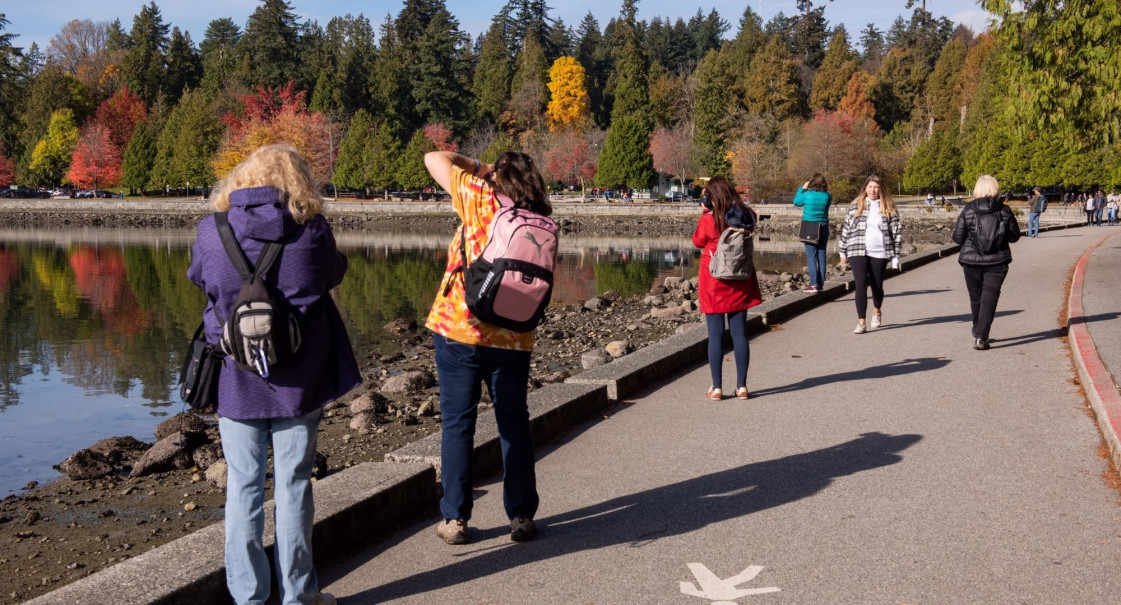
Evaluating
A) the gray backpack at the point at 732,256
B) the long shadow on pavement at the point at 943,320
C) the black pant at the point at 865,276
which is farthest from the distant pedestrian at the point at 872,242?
the gray backpack at the point at 732,256

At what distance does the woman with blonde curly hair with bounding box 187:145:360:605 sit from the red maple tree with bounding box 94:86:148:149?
100500 millimetres

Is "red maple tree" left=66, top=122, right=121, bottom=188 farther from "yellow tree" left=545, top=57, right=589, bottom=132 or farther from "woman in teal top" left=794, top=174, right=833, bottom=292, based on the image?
"woman in teal top" left=794, top=174, right=833, bottom=292

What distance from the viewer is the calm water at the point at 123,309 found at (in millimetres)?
12859

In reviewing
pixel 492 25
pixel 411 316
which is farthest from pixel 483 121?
pixel 411 316

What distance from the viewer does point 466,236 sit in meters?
4.75

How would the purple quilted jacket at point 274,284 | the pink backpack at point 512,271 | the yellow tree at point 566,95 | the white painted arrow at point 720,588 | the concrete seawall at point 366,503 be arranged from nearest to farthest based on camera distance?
1. the purple quilted jacket at point 274,284
2. the concrete seawall at point 366,503
3. the white painted arrow at point 720,588
4. the pink backpack at point 512,271
5. the yellow tree at point 566,95

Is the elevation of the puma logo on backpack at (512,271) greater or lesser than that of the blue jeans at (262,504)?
greater

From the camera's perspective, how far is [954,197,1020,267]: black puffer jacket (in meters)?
10.4

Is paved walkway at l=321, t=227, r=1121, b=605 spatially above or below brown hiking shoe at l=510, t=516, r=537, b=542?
below

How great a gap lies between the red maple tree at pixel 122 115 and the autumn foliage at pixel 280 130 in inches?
507

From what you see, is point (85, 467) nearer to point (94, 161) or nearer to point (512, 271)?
point (512, 271)

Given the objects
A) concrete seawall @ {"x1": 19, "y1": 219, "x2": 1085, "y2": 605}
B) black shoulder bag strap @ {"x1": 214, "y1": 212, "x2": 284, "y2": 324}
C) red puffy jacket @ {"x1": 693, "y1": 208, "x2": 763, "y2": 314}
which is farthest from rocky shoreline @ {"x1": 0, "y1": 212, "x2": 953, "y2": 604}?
black shoulder bag strap @ {"x1": 214, "y1": 212, "x2": 284, "y2": 324}

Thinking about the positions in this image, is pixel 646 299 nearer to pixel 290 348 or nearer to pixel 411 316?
pixel 411 316

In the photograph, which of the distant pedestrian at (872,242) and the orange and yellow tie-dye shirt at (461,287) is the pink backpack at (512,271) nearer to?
the orange and yellow tie-dye shirt at (461,287)
